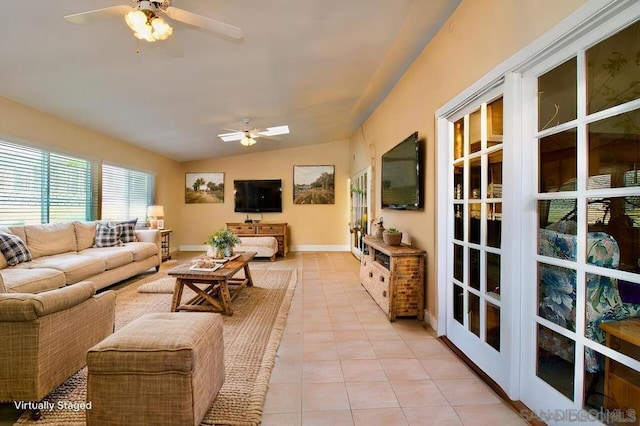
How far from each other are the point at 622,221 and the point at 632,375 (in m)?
0.64

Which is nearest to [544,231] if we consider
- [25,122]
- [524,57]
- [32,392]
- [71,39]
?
[524,57]

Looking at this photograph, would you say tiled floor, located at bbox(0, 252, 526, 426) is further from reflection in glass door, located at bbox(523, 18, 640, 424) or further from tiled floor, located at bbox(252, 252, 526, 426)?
reflection in glass door, located at bbox(523, 18, 640, 424)

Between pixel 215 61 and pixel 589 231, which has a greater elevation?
pixel 215 61

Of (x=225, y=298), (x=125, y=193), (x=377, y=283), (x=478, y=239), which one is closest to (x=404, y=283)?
(x=377, y=283)

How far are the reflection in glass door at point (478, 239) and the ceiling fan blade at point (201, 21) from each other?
6.04 ft

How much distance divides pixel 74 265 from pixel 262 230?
413cm

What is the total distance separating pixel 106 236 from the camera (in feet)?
14.7

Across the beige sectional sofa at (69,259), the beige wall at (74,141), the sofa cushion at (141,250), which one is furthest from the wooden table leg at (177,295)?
the beige wall at (74,141)

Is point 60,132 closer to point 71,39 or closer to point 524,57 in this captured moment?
point 71,39

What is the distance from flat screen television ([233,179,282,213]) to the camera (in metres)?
7.66

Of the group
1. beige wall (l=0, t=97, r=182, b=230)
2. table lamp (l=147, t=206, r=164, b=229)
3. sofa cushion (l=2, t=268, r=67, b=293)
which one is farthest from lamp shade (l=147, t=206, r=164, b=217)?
sofa cushion (l=2, t=268, r=67, b=293)

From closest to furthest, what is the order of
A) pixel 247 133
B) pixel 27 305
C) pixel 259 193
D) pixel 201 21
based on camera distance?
pixel 27 305, pixel 201 21, pixel 247 133, pixel 259 193

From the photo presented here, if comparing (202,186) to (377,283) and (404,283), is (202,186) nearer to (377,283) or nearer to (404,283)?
(377,283)

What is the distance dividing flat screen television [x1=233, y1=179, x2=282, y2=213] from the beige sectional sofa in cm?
286
